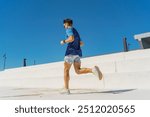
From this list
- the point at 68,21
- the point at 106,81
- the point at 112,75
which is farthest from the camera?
the point at 106,81

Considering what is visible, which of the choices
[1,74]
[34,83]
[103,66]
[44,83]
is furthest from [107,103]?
[1,74]

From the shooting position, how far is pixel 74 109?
2965mm

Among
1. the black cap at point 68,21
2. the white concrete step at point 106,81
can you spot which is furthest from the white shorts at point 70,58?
the white concrete step at point 106,81

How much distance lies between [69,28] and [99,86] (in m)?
2.21

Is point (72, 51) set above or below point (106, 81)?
above

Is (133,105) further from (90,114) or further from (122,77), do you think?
(122,77)

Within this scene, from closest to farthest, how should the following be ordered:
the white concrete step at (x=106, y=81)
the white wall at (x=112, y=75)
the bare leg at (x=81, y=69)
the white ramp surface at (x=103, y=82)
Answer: the white ramp surface at (x=103, y=82) → the bare leg at (x=81, y=69) → the white concrete step at (x=106, y=81) → the white wall at (x=112, y=75)

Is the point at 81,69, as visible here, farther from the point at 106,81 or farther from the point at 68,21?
the point at 106,81

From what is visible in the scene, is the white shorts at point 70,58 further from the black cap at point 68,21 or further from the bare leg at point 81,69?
the black cap at point 68,21

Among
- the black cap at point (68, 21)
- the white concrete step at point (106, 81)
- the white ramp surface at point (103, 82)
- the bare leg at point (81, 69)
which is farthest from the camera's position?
the white concrete step at point (106, 81)

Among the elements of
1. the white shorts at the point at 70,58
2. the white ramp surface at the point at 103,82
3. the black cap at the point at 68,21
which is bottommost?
the white ramp surface at the point at 103,82

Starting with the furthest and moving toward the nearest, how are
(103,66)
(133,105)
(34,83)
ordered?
1. (34,83)
2. (103,66)
3. (133,105)

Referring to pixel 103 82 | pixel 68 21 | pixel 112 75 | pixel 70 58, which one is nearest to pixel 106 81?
pixel 103 82

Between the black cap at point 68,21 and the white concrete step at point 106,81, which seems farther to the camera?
the white concrete step at point 106,81
